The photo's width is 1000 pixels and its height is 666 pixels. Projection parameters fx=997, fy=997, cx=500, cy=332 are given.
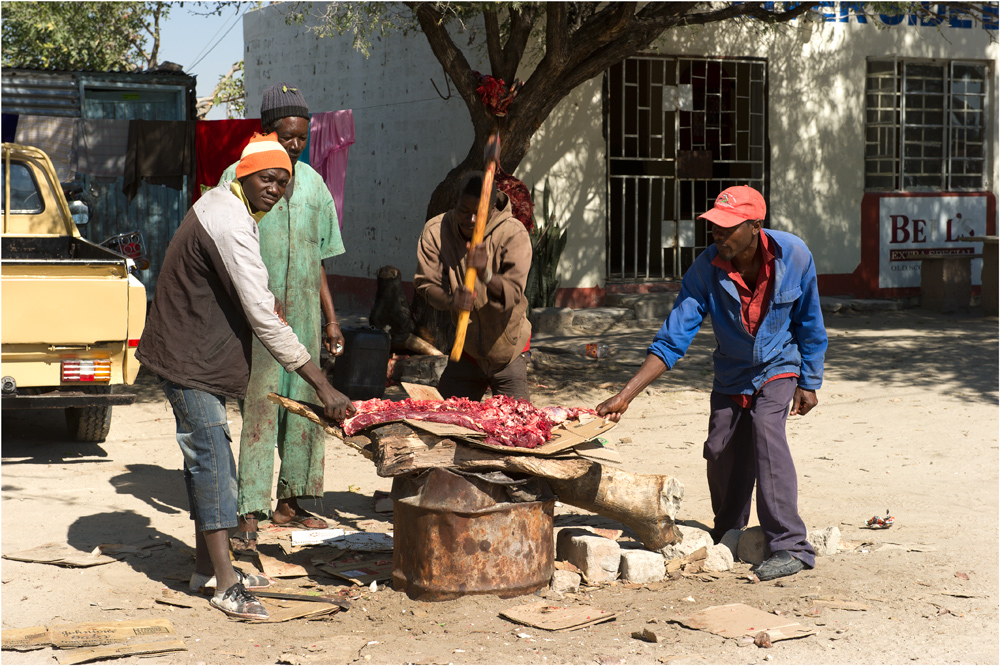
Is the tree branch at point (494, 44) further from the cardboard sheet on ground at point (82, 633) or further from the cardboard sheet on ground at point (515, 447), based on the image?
the cardboard sheet on ground at point (82, 633)

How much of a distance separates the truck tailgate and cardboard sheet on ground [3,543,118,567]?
1758 mm

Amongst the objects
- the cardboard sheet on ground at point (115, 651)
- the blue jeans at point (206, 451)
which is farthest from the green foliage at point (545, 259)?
the cardboard sheet on ground at point (115, 651)

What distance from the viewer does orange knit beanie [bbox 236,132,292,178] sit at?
4191mm

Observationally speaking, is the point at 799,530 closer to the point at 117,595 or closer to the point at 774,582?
the point at 774,582

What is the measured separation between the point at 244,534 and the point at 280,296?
124 cm

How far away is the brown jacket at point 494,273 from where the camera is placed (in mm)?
4965

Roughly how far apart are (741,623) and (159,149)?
1149 centimetres

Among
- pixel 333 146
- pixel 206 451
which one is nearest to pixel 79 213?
pixel 333 146

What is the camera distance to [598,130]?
13312mm

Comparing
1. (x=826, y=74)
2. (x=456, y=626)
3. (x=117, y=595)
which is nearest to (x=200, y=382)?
(x=117, y=595)

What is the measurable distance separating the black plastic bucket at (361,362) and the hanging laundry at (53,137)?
24.3 ft

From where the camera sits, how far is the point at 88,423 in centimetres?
743

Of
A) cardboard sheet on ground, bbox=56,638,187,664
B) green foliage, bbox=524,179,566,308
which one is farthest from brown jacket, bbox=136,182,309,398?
green foliage, bbox=524,179,566,308

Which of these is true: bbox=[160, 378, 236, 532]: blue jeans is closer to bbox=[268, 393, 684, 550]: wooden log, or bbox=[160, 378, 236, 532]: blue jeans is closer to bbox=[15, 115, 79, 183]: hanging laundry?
bbox=[268, 393, 684, 550]: wooden log
